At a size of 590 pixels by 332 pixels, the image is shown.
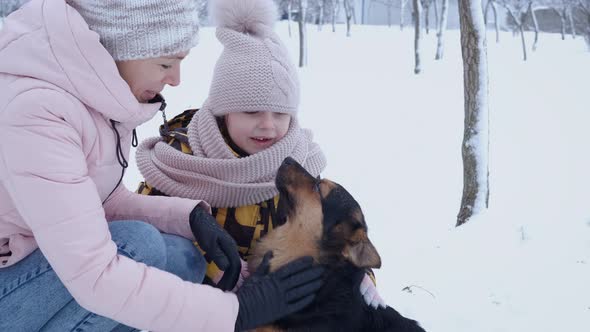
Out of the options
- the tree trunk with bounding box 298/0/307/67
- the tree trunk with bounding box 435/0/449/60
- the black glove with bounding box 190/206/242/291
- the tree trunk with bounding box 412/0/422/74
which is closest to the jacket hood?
the black glove with bounding box 190/206/242/291

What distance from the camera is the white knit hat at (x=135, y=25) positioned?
194 centimetres

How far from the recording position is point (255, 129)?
3.03 meters

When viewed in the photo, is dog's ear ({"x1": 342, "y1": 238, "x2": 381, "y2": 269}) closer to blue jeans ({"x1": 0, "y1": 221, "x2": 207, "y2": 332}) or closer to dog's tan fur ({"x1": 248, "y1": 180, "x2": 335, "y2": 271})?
dog's tan fur ({"x1": 248, "y1": 180, "x2": 335, "y2": 271})

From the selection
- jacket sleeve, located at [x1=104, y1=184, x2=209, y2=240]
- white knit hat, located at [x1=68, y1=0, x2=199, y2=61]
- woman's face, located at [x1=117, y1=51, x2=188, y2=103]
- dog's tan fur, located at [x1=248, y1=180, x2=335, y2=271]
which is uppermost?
white knit hat, located at [x1=68, y1=0, x2=199, y2=61]

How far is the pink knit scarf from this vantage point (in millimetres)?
2920

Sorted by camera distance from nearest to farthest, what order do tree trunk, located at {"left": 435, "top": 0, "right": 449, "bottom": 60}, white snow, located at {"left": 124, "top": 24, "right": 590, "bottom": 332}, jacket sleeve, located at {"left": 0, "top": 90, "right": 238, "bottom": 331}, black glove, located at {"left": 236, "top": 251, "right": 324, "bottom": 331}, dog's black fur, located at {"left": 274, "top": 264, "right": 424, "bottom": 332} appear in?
jacket sleeve, located at {"left": 0, "top": 90, "right": 238, "bottom": 331}
black glove, located at {"left": 236, "top": 251, "right": 324, "bottom": 331}
dog's black fur, located at {"left": 274, "top": 264, "right": 424, "bottom": 332}
white snow, located at {"left": 124, "top": 24, "right": 590, "bottom": 332}
tree trunk, located at {"left": 435, "top": 0, "right": 449, "bottom": 60}

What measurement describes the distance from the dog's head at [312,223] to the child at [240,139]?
0.16 metres

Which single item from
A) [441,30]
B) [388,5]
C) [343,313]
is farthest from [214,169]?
[388,5]

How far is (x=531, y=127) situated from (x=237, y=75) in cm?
1121

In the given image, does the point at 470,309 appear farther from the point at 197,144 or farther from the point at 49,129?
the point at 49,129

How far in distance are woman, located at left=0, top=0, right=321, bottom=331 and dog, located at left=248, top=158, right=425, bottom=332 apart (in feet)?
1.08

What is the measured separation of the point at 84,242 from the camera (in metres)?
1.74

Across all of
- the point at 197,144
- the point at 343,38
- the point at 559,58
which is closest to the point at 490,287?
the point at 197,144

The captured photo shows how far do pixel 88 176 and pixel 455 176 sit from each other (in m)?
8.15
